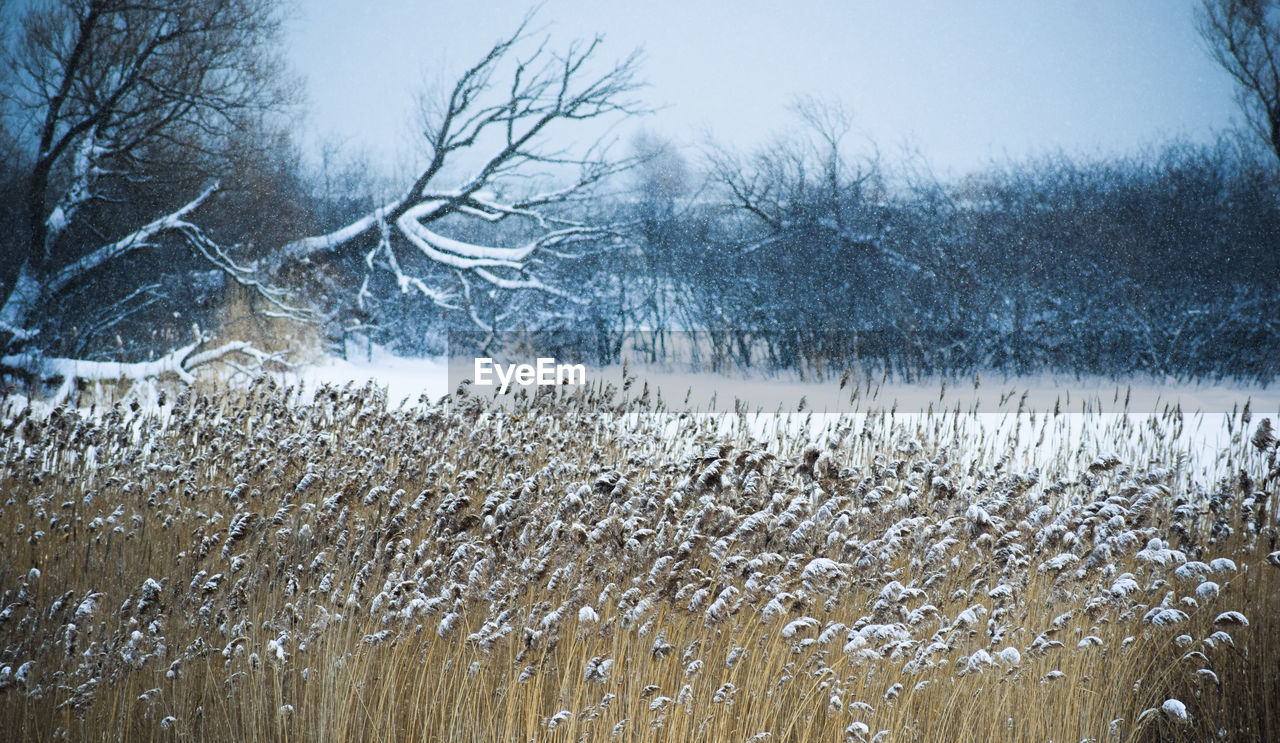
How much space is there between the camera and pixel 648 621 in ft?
6.94

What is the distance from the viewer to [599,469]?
10.7ft

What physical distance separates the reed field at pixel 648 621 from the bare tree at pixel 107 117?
721 centimetres

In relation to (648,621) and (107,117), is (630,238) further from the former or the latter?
(648,621)

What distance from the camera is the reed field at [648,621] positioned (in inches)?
77.6

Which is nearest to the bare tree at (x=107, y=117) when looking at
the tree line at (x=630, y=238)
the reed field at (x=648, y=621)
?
the tree line at (x=630, y=238)

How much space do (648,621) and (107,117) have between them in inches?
373

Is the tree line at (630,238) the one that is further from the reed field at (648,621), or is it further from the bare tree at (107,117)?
the reed field at (648,621)

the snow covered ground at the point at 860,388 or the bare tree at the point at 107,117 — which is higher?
the bare tree at the point at 107,117

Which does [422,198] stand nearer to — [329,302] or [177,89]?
[329,302]

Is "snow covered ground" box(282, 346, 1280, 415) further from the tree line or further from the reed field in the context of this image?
the reed field

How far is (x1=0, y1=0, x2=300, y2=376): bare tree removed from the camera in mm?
8852

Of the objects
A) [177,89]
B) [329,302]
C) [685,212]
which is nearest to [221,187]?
[177,89]

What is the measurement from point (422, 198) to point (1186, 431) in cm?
919

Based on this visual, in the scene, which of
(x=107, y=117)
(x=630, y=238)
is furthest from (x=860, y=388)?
(x=107, y=117)
